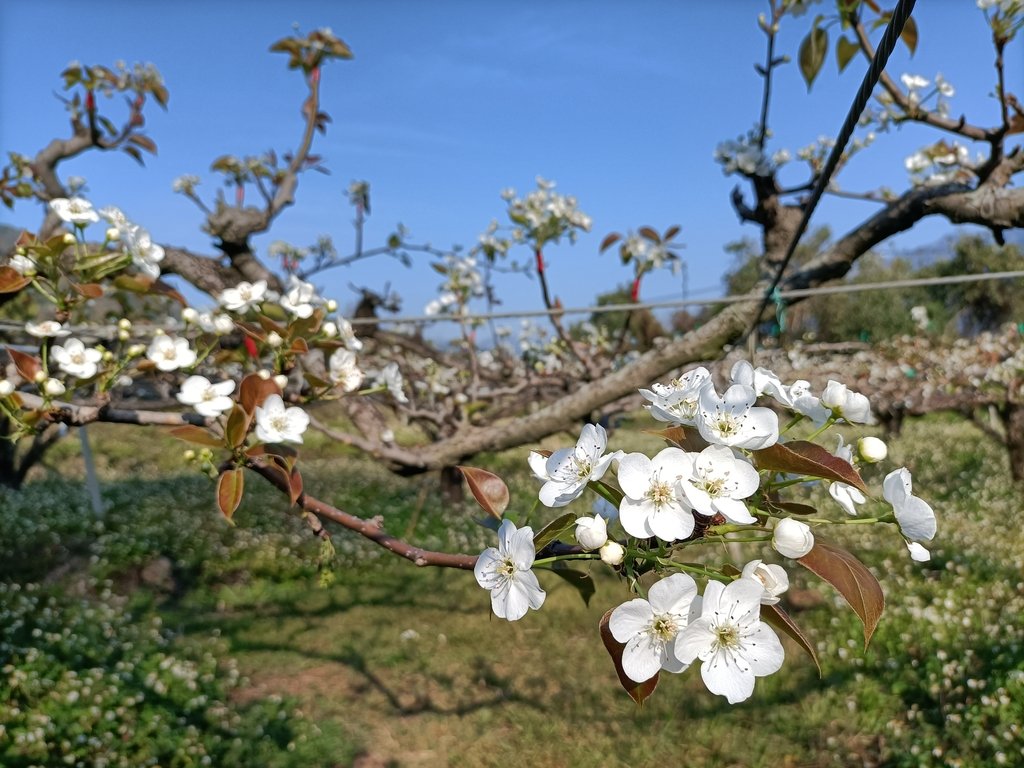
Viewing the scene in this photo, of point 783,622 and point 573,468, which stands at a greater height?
point 573,468

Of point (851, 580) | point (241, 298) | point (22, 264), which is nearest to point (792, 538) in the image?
point (851, 580)

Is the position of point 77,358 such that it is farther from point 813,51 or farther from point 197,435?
point 813,51

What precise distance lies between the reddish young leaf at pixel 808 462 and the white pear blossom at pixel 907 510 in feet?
0.09

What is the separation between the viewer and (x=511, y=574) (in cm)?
67

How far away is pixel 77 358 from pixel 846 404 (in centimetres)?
132

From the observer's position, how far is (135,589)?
369cm

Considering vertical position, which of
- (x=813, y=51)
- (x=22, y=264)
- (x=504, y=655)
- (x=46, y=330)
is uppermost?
(x=813, y=51)

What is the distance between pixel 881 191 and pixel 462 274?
228cm

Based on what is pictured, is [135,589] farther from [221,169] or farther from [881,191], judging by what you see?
[881,191]

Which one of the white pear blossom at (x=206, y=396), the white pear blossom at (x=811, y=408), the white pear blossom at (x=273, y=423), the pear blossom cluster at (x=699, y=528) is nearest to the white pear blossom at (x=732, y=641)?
the pear blossom cluster at (x=699, y=528)

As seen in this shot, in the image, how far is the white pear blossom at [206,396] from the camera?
112 centimetres

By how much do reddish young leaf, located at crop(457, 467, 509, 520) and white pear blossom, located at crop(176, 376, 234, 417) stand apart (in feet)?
1.77

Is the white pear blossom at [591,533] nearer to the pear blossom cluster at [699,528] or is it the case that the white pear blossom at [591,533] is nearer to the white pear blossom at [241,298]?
the pear blossom cluster at [699,528]

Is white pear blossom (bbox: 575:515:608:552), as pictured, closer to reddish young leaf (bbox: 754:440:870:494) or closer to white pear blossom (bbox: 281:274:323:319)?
reddish young leaf (bbox: 754:440:870:494)
